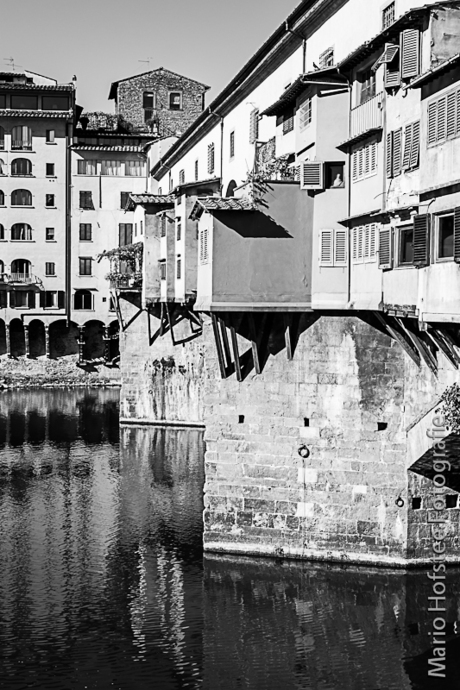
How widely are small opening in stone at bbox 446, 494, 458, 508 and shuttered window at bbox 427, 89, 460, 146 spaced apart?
1007cm

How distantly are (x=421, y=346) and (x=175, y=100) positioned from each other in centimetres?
5265

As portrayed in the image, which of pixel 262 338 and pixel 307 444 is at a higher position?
pixel 262 338

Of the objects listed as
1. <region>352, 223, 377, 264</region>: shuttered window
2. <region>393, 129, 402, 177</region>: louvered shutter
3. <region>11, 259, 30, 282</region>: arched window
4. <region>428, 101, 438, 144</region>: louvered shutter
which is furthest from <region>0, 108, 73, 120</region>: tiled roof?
<region>428, 101, 438, 144</region>: louvered shutter

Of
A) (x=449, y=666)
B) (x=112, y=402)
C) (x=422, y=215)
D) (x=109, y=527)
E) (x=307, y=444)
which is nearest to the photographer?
(x=422, y=215)

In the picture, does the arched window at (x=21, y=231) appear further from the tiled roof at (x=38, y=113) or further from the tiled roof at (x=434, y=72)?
the tiled roof at (x=434, y=72)

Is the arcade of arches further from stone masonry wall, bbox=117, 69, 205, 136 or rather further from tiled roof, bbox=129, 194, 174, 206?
tiled roof, bbox=129, 194, 174, 206

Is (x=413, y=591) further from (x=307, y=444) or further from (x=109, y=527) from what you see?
(x=109, y=527)

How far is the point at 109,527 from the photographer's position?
29.8 m

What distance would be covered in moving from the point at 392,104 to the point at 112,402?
42.0 meters

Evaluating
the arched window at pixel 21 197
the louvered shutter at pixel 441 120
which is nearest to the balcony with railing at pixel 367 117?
the louvered shutter at pixel 441 120

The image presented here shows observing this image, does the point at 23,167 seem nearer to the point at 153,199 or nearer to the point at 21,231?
the point at 21,231

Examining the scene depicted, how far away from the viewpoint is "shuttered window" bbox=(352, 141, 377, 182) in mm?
22188

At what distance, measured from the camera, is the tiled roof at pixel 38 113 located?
2640 inches

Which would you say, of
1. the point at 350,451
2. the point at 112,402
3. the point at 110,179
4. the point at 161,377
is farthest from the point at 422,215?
the point at 110,179
